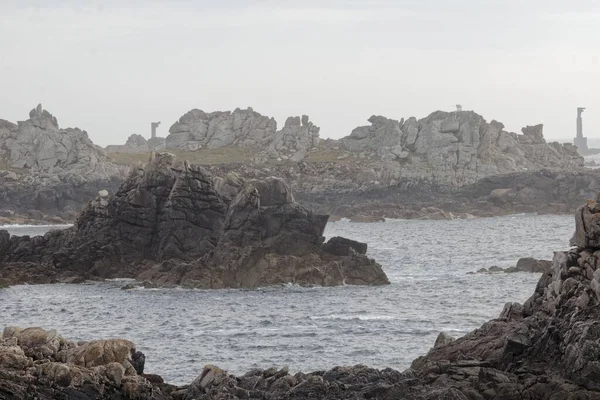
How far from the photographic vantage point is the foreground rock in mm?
69312

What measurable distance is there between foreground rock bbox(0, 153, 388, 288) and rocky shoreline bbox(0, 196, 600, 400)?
3382cm

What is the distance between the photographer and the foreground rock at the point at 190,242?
227 ft

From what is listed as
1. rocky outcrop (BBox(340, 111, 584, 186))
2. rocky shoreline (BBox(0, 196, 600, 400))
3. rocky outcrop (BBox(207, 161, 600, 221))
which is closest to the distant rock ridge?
rocky outcrop (BBox(207, 161, 600, 221))

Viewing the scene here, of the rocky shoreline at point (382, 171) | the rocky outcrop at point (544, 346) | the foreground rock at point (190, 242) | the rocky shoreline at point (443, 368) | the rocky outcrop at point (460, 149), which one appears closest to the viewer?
the rocky outcrop at point (544, 346)

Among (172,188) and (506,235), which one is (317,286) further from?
(506,235)

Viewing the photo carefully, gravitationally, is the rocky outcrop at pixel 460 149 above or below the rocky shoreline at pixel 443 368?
above

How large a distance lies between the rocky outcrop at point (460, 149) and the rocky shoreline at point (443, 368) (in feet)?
439

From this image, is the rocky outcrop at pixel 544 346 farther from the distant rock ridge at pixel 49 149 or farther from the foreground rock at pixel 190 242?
the distant rock ridge at pixel 49 149

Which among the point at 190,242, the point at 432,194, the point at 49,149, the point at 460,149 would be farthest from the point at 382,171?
the point at 190,242

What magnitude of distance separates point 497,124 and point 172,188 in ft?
401

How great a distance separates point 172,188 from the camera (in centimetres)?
7794

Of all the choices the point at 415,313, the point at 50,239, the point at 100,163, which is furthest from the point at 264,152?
the point at 415,313

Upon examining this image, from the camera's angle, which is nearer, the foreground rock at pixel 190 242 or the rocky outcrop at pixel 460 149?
the foreground rock at pixel 190 242

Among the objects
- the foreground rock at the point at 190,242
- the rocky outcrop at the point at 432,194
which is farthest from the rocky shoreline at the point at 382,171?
the foreground rock at the point at 190,242
